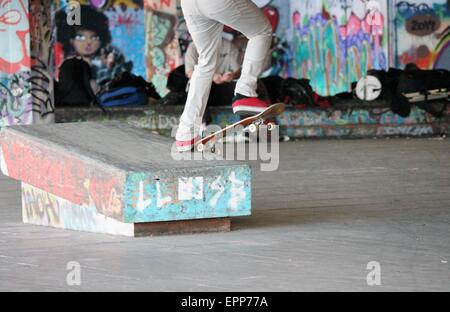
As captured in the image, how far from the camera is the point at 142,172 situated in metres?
7.08

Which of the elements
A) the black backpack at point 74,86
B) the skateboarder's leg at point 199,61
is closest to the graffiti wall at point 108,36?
the black backpack at point 74,86

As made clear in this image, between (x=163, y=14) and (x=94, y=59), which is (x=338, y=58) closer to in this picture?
(x=163, y=14)

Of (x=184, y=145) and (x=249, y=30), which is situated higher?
(x=249, y=30)

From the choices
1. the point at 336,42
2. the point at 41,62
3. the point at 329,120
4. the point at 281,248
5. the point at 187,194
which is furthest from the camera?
the point at 336,42

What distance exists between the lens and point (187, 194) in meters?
7.25

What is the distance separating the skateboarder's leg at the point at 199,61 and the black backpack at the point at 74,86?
9153 millimetres

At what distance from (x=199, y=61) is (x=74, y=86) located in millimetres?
9754

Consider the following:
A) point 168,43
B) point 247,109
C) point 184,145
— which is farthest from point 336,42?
point 184,145

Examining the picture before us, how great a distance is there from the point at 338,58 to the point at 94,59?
6249 mm

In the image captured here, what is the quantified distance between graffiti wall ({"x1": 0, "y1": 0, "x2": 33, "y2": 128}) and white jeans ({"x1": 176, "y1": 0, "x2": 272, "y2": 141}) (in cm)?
735

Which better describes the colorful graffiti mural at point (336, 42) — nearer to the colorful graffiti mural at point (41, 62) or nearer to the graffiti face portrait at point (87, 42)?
the graffiti face portrait at point (87, 42)

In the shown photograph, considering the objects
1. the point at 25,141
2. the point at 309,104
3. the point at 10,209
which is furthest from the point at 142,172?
the point at 309,104

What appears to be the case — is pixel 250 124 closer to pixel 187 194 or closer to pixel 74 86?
pixel 187 194
